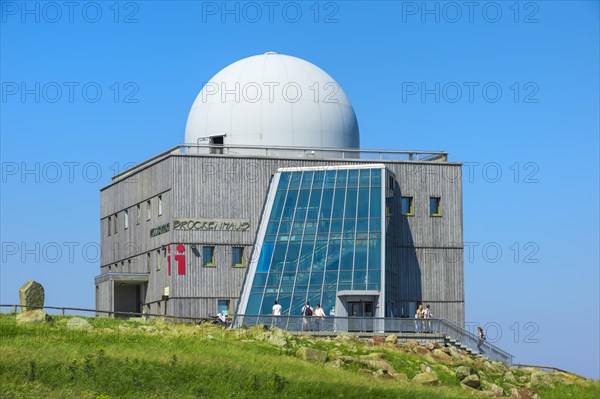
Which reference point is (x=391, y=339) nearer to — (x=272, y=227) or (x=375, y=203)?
(x=375, y=203)

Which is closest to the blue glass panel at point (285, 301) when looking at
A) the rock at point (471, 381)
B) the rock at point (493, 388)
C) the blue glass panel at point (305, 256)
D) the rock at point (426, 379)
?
the blue glass panel at point (305, 256)

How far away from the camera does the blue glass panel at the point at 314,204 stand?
67625 mm

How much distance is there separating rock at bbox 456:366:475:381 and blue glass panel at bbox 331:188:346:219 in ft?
52.0

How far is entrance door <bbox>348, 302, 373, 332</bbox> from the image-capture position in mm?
Answer: 59188

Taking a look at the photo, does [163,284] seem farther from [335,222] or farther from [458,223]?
[458,223]

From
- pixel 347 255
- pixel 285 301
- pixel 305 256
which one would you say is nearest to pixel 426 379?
pixel 285 301

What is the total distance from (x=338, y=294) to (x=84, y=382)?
25535mm

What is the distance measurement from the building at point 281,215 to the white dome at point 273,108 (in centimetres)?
8

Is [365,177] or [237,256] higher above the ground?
[365,177]

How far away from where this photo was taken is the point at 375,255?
214 ft

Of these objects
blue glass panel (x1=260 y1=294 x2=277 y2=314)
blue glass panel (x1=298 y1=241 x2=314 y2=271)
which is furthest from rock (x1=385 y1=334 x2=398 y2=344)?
blue glass panel (x1=298 y1=241 x2=314 y2=271)

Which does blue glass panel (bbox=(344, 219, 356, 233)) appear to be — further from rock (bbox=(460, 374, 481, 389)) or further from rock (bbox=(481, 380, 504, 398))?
rock (bbox=(460, 374, 481, 389))

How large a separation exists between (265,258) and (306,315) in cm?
653

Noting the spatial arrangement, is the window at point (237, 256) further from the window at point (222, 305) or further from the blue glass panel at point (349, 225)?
the blue glass panel at point (349, 225)
